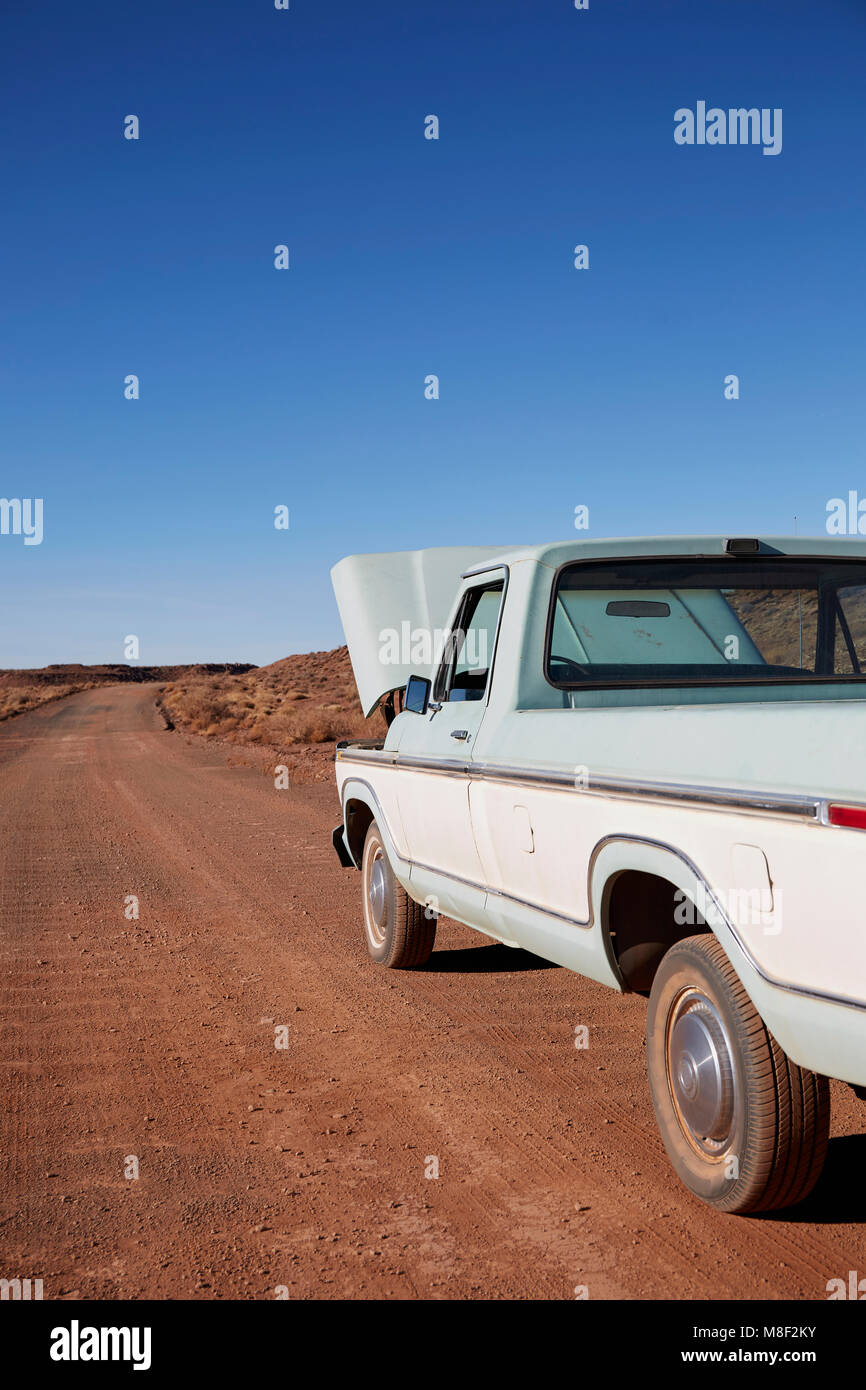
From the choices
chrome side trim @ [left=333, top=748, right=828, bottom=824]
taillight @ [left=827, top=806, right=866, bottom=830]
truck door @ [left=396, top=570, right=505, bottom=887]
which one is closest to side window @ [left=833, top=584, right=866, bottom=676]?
truck door @ [left=396, top=570, right=505, bottom=887]

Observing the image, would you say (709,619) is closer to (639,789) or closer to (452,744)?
(452,744)

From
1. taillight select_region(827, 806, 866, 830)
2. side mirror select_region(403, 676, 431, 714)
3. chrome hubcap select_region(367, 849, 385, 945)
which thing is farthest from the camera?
chrome hubcap select_region(367, 849, 385, 945)

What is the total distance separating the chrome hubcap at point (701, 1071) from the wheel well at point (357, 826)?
3.93 meters

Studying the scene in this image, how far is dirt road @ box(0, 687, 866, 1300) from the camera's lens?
3.36 m

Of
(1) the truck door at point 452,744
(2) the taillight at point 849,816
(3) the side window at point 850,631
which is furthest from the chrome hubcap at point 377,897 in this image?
(2) the taillight at point 849,816

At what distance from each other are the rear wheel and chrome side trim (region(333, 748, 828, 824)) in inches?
46.7

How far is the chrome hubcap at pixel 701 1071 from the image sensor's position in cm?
349

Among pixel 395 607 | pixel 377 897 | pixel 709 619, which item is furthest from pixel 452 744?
pixel 395 607

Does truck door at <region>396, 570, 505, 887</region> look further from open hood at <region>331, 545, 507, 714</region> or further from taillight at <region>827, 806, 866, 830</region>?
taillight at <region>827, 806, 866, 830</region>

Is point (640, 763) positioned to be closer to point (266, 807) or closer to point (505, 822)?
point (505, 822)

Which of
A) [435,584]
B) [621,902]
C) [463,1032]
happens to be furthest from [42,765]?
[621,902]

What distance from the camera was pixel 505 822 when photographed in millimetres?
4691

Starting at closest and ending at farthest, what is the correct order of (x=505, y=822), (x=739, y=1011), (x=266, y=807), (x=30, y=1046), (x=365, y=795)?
(x=739, y=1011) < (x=505, y=822) < (x=30, y=1046) < (x=365, y=795) < (x=266, y=807)
